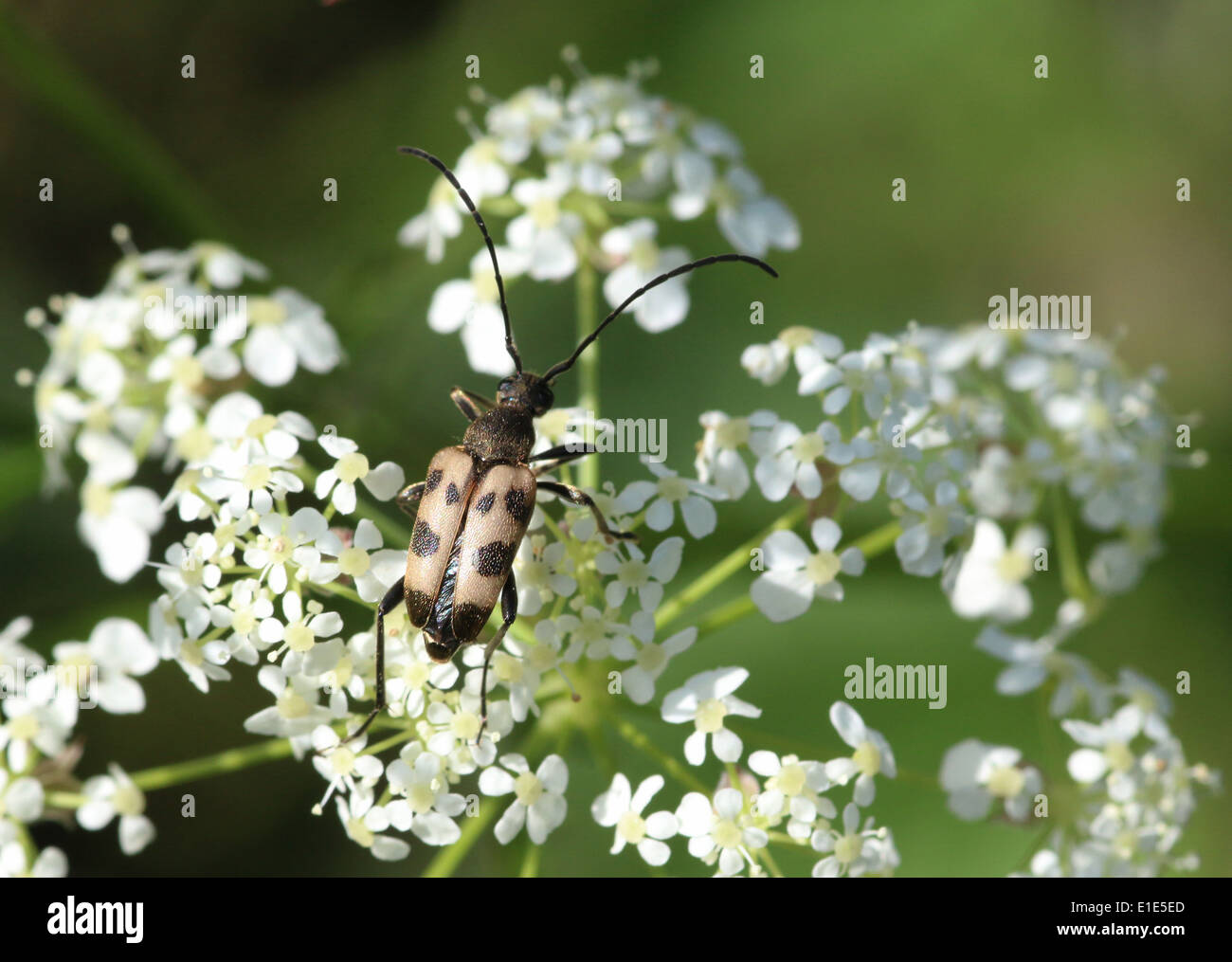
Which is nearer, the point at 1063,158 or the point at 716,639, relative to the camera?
the point at 716,639

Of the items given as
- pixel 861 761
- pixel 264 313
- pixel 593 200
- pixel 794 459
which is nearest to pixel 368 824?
pixel 861 761

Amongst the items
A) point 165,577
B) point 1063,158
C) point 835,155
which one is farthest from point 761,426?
point 1063,158

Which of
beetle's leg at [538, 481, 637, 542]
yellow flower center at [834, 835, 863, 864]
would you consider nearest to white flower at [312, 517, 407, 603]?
beetle's leg at [538, 481, 637, 542]

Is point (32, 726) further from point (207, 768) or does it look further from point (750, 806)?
point (750, 806)

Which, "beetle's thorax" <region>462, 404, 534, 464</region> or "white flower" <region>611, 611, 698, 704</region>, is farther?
"beetle's thorax" <region>462, 404, 534, 464</region>

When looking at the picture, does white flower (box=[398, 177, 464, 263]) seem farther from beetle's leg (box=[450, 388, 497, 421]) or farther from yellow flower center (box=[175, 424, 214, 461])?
yellow flower center (box=[175, 424, 214, 461])
